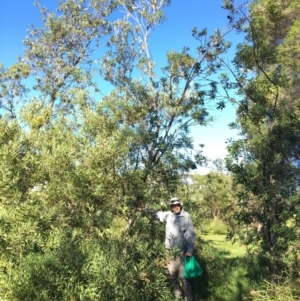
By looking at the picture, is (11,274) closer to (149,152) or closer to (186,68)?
(149,152)

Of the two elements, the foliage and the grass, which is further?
the grass

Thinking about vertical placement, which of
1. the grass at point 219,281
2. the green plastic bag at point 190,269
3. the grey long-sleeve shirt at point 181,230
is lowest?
the grass at point 219,281

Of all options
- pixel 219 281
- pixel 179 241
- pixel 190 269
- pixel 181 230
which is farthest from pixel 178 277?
pixel 219 281

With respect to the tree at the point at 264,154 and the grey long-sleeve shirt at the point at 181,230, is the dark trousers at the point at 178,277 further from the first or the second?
the tree at the point at 264,154

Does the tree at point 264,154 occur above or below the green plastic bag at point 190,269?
above

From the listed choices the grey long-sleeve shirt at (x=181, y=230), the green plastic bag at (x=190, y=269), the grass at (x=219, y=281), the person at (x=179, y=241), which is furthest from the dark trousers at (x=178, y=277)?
the grass at (x=219, y=281)

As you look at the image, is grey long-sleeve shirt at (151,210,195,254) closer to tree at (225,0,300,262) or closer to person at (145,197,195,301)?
person at (145,197,195,301)

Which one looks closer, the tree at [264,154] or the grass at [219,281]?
the tree at [264,154]

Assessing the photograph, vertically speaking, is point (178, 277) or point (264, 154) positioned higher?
point (264, 154)

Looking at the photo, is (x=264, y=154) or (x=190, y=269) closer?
(x=190, y=269)

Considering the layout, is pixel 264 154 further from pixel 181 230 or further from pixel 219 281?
pixel 219 281

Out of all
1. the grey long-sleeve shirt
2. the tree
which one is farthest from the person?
the tree

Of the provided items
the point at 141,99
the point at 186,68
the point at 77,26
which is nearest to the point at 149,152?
the point at 141,99

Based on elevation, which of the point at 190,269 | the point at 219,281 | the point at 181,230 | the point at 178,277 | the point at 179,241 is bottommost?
the point at 219,281
